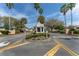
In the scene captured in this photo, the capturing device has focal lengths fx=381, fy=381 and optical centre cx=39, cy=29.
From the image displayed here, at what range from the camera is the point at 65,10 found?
14656 mm

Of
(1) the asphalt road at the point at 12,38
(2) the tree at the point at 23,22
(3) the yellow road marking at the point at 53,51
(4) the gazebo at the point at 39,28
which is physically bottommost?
Result: (3) the yellow road marking at the point at 53,51

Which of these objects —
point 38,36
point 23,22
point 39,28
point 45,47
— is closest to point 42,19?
point 39,28

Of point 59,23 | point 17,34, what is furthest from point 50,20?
point 17,34

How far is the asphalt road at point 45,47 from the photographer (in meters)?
14.3

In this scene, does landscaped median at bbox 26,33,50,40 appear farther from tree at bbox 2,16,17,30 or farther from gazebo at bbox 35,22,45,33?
tree at bbox 2,16,17,30

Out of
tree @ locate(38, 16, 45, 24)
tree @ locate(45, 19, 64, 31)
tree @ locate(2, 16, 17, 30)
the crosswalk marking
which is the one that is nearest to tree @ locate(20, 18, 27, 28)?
tree @ locate(2, 16, 17, 30)

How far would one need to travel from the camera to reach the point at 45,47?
14.5 metres

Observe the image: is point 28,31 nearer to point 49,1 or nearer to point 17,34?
point 17,34

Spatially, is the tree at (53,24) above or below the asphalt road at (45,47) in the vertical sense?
above

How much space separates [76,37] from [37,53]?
5.49 feet

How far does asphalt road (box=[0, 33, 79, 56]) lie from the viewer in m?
14.3

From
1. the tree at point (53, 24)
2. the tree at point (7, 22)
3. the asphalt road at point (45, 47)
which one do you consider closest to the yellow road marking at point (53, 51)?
the asphalt road at point (45, 47)

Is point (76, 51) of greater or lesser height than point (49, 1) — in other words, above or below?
below

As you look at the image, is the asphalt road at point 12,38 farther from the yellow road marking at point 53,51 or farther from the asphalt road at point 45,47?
the yellow road marking at point 53,51
